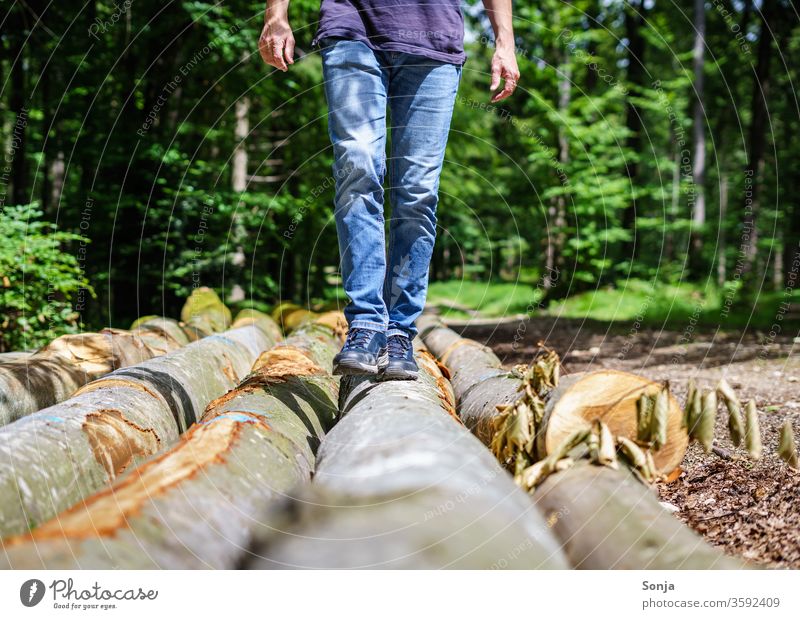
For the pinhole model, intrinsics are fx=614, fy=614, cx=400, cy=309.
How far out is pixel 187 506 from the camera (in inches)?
56.2

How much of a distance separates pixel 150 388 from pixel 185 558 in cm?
139

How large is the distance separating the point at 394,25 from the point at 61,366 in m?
2.61

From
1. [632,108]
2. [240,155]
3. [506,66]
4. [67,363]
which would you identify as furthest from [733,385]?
[632,108]

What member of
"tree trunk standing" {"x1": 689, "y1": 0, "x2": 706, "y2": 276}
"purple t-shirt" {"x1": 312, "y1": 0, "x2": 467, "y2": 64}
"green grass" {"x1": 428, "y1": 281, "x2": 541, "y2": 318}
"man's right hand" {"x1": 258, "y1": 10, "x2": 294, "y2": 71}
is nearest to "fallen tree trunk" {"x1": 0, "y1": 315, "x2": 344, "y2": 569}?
"man's right hand" {"x1": 258, "y1": 10, "x2": 294, "y2": 71}

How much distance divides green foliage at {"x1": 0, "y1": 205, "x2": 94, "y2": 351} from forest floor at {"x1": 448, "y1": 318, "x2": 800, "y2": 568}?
3957mm

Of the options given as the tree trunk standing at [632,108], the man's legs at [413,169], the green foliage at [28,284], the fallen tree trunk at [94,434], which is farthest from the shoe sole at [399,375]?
the tree trunk standing at [632,108]

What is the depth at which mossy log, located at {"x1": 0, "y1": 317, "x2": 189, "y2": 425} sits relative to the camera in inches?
121

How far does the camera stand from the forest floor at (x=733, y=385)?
6.48 ft

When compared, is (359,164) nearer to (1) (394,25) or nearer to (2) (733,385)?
(1) (394,25)

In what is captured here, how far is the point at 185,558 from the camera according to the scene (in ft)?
4.59

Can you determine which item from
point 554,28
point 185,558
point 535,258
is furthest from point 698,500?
point 535,258

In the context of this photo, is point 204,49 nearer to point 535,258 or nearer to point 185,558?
point 185,558

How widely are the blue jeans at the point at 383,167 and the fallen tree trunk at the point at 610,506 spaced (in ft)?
2.41

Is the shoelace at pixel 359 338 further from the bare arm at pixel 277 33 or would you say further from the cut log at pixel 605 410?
the bare arm at pixel 277 33
